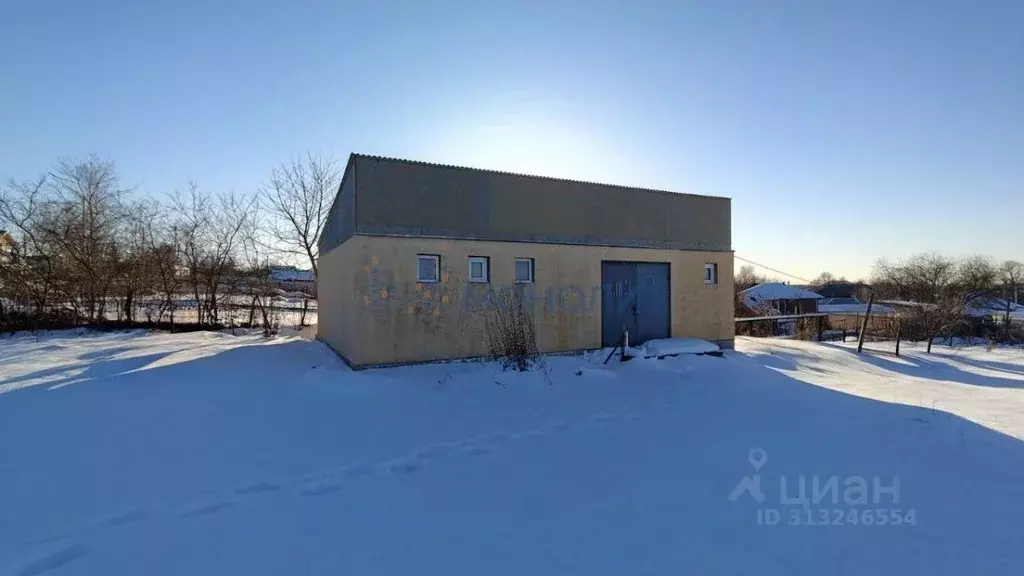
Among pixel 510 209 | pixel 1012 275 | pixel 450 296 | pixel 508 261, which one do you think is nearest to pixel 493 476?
pixel 450 296

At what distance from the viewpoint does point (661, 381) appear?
28.2 feet

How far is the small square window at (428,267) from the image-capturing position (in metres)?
9.51

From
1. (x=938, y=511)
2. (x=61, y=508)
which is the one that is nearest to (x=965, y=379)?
(x=938, y=511)

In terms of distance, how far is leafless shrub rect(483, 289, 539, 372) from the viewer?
913 centimetres

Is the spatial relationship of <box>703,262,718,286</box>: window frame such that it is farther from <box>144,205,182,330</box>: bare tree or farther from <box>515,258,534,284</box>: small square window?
<box>144,205,182,330</box>: bare tree

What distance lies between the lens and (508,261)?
10.2 metres

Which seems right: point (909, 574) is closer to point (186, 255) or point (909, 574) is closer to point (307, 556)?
point (307, 556)

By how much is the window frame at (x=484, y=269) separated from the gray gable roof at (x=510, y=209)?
0.44 meters

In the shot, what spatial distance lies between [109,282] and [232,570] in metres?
19.2

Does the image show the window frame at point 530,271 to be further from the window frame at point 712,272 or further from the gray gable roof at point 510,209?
the window frame at point 712,272

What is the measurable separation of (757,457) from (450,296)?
20.7ft

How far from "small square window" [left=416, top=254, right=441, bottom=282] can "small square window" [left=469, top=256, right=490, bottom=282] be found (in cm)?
72

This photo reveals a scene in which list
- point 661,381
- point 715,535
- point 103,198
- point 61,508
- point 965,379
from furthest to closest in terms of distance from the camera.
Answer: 1. point 103,198
2. point 965,379
3. point 661,381
4. point 61,508
5. point 715,535

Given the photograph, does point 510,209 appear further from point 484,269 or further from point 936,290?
point 936,290
